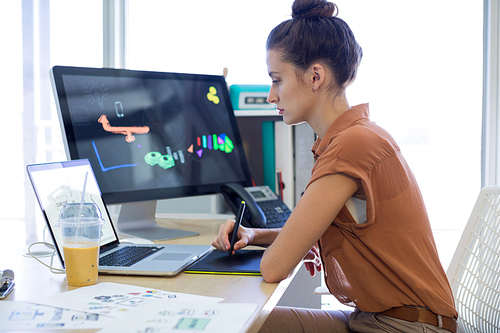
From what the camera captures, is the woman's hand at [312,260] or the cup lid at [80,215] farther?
the woman's hand at [312,260]

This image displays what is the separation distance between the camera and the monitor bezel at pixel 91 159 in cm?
118

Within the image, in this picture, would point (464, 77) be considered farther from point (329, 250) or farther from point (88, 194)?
point (88, 194)

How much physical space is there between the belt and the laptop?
0.46 meters

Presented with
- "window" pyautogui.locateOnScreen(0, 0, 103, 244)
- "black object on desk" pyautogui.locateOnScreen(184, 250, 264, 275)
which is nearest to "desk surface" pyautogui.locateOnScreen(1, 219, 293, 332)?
"black object on desk" pyautogui.locateOnScreen(184, 250, 264, 275)

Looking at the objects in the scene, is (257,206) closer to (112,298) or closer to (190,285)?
(190,285)

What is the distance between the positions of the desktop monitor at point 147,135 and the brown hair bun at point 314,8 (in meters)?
0.56

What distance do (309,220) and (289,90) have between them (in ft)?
1.17

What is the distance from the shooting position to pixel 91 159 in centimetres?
121

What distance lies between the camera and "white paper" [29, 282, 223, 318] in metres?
0.65

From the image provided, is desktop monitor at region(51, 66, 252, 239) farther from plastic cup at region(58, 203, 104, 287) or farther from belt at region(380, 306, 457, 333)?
belt at region(380, 306, 457, 333)

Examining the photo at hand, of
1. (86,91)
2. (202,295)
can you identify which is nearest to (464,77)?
(86,91)

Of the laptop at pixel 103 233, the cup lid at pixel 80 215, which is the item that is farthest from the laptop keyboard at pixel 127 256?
the cup lid at pixel 80 215

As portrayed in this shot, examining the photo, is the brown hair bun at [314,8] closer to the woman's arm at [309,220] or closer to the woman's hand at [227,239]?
the woman's arm at [309,220]

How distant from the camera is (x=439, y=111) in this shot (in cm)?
242
